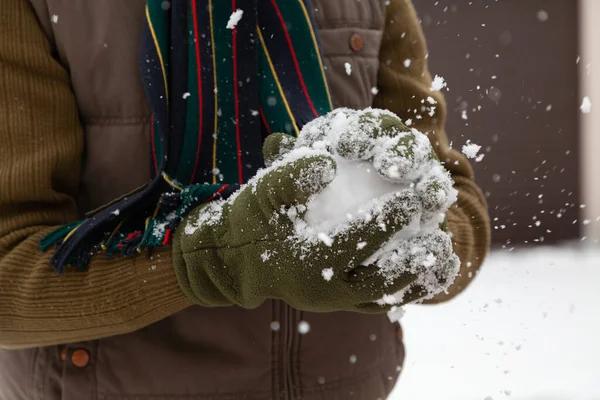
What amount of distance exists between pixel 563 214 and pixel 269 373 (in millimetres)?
3274

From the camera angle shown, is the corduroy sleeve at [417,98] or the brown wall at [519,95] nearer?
the corduroy sleeve at [417,98]

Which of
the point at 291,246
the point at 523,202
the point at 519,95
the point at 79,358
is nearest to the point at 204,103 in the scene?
the point at 291,246

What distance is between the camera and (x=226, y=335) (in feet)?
2.44

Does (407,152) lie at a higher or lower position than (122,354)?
higher

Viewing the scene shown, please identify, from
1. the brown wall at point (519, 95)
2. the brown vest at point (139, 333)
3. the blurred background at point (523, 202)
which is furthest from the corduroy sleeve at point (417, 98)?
the brown wall at point (519, 95)

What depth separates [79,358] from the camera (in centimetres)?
72

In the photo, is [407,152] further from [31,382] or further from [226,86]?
[31,382]

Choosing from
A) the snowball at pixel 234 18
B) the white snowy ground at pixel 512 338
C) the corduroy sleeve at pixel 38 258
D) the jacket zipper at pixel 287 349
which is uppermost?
the snowball at pixel 234 18

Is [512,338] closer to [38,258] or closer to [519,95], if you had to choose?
[519,95]

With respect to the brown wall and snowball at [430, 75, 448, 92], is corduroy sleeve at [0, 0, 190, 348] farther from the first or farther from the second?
the brown wall

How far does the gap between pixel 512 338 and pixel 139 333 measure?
166cm

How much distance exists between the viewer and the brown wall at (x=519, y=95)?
117 inches

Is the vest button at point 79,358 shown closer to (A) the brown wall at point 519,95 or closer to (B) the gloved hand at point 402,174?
(B) the gloved hand at point 402,174

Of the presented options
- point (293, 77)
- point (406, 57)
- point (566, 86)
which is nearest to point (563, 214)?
point (566, 86)
